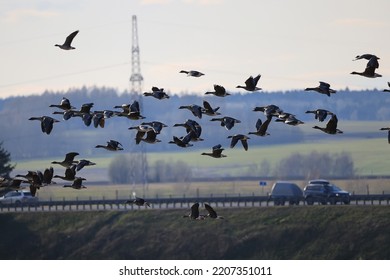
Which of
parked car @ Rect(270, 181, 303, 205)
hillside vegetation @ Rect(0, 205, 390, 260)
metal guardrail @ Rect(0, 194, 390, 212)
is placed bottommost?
hillside vegetation @ Rect(0, 205, 390, 260)

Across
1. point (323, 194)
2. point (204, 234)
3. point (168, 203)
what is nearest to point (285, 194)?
point (323, 194)

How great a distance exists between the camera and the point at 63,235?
406 feet

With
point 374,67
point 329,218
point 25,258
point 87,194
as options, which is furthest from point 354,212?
point 87,194

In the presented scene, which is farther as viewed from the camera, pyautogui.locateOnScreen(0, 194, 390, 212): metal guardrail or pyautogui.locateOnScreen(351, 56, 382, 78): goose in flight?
pyautogui.locateOnScreen(0, 194, 390, 212): metal guardrail

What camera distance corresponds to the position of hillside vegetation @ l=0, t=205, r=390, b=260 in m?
114

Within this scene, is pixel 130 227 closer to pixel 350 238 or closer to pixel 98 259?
pixel 98 259

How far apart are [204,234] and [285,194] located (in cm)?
1273

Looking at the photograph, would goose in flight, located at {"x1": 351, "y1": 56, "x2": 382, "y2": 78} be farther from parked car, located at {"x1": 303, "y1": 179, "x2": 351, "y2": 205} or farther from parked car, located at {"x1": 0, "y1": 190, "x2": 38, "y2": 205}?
parked car, located at {"x1": 0, "y1": 190, "x2": 38, "y2": 205}

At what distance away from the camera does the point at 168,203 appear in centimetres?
13025

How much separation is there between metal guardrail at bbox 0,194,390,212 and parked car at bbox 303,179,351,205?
89 cm

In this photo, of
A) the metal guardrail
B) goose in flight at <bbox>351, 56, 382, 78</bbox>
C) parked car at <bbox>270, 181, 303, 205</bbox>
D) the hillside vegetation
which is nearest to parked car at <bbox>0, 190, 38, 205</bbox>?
the metal guardrail

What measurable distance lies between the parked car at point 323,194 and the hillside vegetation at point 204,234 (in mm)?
3682

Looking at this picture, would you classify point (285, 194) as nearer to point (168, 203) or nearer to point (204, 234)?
point (168, 203)

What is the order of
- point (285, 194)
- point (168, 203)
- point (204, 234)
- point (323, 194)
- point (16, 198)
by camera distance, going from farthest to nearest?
1. point (16, 198)
2. point (168, 203)
3. point (285, 194)
4. point (323, 194)
5. point (204, 234)
